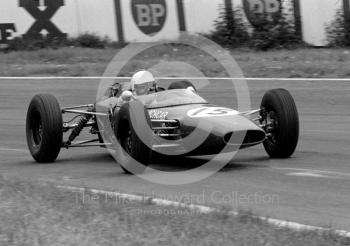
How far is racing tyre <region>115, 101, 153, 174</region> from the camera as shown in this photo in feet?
27.1

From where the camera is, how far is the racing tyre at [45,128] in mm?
9508

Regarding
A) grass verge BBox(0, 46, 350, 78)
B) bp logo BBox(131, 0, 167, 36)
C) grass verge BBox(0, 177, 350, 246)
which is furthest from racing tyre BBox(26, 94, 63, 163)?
bp logo BBox(131, 0, 167, 36)

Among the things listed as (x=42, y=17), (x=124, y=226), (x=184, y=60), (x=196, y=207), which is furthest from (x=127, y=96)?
(x=42, y=17)

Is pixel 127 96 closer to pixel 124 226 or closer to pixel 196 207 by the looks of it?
pixel 196 207

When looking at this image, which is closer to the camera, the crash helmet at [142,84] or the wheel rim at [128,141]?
the wheel rim at [128,141]

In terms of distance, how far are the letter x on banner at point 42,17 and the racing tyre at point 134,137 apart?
1135 cm

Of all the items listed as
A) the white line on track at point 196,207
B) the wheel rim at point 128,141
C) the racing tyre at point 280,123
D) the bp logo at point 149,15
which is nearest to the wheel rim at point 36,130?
the wheel rim at point 128,141

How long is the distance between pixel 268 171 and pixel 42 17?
40.2ft

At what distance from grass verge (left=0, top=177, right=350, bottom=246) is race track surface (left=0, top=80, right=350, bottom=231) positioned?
2.00 feet

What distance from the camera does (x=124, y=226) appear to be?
575 centimetres

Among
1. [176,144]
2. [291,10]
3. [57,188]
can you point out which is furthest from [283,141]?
[291,10]

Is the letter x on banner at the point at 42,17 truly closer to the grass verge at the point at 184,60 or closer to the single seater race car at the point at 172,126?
the grass verge at the point at 184,60

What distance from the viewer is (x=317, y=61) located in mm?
16594

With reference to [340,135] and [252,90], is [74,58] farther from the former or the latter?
[340,135]
